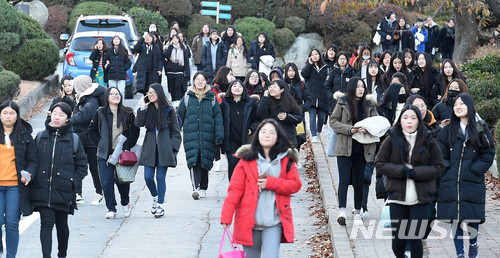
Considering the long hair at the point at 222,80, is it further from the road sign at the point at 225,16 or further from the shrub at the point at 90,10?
the road sign at the point at 225,16

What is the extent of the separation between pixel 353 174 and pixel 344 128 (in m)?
0.60

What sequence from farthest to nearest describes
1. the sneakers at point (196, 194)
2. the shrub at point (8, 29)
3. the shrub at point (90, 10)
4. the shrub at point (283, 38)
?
the shrub at point (283, 38) < the shrub at point (90, 10) < the shrub at point (8, 29) < the sneakers at point (196, 194)

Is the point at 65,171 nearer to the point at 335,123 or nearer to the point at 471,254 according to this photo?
the point at 335,123

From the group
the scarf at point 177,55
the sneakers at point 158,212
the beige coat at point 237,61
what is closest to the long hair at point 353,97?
the sneakers at point 158,212

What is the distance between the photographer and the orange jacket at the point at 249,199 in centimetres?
779

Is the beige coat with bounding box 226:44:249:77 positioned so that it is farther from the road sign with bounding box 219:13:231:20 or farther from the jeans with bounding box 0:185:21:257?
the road sign with bounding box 219:13:231:20

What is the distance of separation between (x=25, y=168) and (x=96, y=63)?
37.1 ft

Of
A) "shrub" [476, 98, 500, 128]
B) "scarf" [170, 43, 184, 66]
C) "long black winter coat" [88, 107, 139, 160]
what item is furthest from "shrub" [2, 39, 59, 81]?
"shrub" [476, 98, 500, 128]

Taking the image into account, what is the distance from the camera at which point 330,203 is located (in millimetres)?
12273

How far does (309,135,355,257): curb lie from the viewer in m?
9.75

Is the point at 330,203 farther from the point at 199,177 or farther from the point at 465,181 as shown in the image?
the point at 465,181

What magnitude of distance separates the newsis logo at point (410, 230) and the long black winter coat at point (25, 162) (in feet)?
11.3

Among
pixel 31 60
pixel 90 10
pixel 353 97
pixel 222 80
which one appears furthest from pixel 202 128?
pixel 90 10

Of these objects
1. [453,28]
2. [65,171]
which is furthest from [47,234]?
[453,28]
